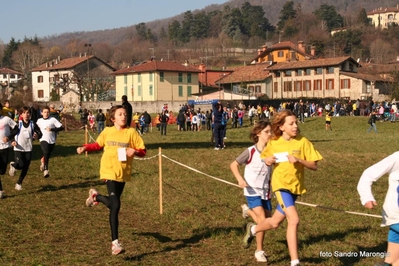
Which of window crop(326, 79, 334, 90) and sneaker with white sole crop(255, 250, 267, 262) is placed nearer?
sneaker with white sole crop(255, 250, 267, 262)

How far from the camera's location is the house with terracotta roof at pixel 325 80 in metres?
82.7

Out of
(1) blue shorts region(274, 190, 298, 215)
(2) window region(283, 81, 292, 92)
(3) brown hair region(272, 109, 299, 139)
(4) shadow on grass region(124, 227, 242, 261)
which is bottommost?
(4) shadow on grass region(124, 227, 242, 261)

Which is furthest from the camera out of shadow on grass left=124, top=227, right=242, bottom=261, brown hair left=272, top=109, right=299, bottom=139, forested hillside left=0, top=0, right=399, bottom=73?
forested hillside left=0, top=0, right=399, bottom=73

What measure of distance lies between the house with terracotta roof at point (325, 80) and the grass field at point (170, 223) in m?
66.6

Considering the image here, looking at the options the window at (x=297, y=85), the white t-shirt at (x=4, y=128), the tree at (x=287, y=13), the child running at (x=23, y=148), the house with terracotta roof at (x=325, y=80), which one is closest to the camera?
the white t-shirt at (x=4, y=128)

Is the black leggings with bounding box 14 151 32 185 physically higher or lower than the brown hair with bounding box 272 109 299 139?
lower

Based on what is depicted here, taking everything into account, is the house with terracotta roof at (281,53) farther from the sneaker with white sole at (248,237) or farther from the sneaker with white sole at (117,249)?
the sneaker with white sole at (117,249)

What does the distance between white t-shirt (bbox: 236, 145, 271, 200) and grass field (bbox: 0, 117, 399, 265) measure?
0.87 m

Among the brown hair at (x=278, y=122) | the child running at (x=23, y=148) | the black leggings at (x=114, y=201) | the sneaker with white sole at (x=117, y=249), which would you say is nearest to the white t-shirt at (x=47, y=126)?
the child running at (x=23, y=148)

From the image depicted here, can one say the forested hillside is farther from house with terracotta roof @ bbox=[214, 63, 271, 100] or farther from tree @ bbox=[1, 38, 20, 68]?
house with terracotta roof @ bbox=[214, 63, 271, 100]

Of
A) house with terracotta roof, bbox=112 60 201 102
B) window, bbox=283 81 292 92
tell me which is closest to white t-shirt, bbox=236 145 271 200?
window, bbox=283 81 292 92

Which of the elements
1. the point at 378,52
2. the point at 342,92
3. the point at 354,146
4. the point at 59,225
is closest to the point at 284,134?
the point at 59,225

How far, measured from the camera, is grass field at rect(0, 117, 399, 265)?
8.12 meters

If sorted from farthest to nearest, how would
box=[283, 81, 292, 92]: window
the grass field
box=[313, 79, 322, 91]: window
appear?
box=[283, 81, 292, 92]: window → box=[313, 79, 322, 91]: window → the grass field
